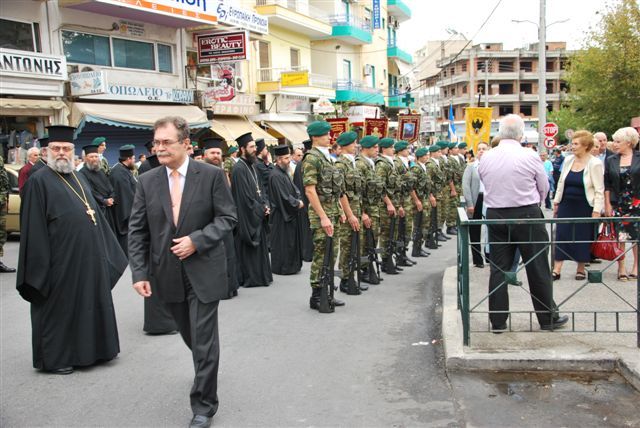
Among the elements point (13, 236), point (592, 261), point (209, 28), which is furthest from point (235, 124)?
point (592, 261)

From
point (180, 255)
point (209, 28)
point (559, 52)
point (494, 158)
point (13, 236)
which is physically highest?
point (559, 52)

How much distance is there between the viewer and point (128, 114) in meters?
20.0

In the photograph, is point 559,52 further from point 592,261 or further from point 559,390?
point 559,390

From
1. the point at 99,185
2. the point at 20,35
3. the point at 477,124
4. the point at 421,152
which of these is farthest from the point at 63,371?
the point at 20,35

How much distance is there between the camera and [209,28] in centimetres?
2408

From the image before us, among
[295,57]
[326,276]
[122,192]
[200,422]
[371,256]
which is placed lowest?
[200,422]

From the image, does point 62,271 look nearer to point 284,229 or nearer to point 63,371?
point 63,371

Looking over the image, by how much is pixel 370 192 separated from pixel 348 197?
0.84m

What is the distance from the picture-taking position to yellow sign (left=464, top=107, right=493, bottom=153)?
632 inches

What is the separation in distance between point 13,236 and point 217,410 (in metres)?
12.2

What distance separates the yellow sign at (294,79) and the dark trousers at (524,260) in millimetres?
23677

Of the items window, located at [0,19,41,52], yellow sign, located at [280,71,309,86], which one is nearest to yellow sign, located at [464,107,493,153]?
window, located at [0,19,41,52]

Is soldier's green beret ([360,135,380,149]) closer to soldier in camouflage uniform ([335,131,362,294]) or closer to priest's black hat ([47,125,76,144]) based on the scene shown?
soldier in camouflage uniform ([335,131,362,294])

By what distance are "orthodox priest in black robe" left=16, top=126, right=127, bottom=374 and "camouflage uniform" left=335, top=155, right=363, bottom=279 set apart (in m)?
3.18
